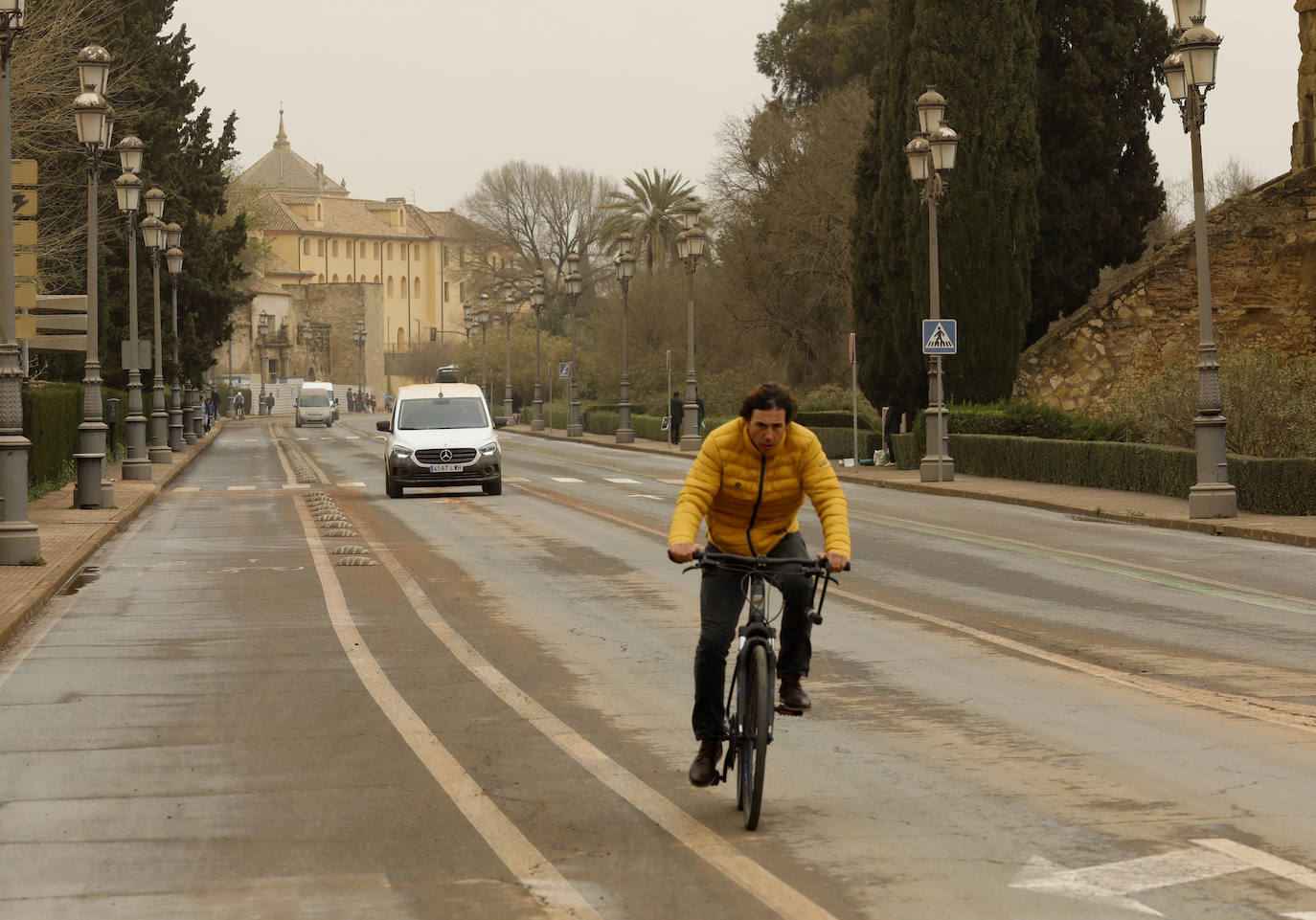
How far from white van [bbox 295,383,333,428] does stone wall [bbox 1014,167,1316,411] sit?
5918 centimetres

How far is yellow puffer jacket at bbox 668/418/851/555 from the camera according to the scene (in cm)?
716

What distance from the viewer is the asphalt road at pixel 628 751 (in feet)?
19.6

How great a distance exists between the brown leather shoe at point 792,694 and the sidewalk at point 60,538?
710cm

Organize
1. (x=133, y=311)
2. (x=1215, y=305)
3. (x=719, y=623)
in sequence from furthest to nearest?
1. (x=1215, y=305)
2. (x=133, y=311)
3. (x=719, y=623)

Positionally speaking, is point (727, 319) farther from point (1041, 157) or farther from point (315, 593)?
point (315, 593)

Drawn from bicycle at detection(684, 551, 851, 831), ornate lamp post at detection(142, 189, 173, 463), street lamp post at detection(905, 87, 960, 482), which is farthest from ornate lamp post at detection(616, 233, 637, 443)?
bicycle at detection(684, 551, 851, 831)

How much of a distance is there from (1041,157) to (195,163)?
33906 millimetres

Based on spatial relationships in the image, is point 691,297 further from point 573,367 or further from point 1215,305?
point 573,367

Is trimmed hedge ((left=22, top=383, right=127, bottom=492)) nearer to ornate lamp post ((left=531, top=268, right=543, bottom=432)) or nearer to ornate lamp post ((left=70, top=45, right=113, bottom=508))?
ornate lamp post ((left=70, top=45, right=113, bottom=508))

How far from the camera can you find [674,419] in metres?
57.2

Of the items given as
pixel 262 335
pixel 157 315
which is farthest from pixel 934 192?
pixel 262 335

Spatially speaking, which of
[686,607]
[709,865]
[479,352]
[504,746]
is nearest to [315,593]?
[686,607]

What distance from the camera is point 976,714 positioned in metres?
9.23

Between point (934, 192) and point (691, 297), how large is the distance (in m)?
18.2
